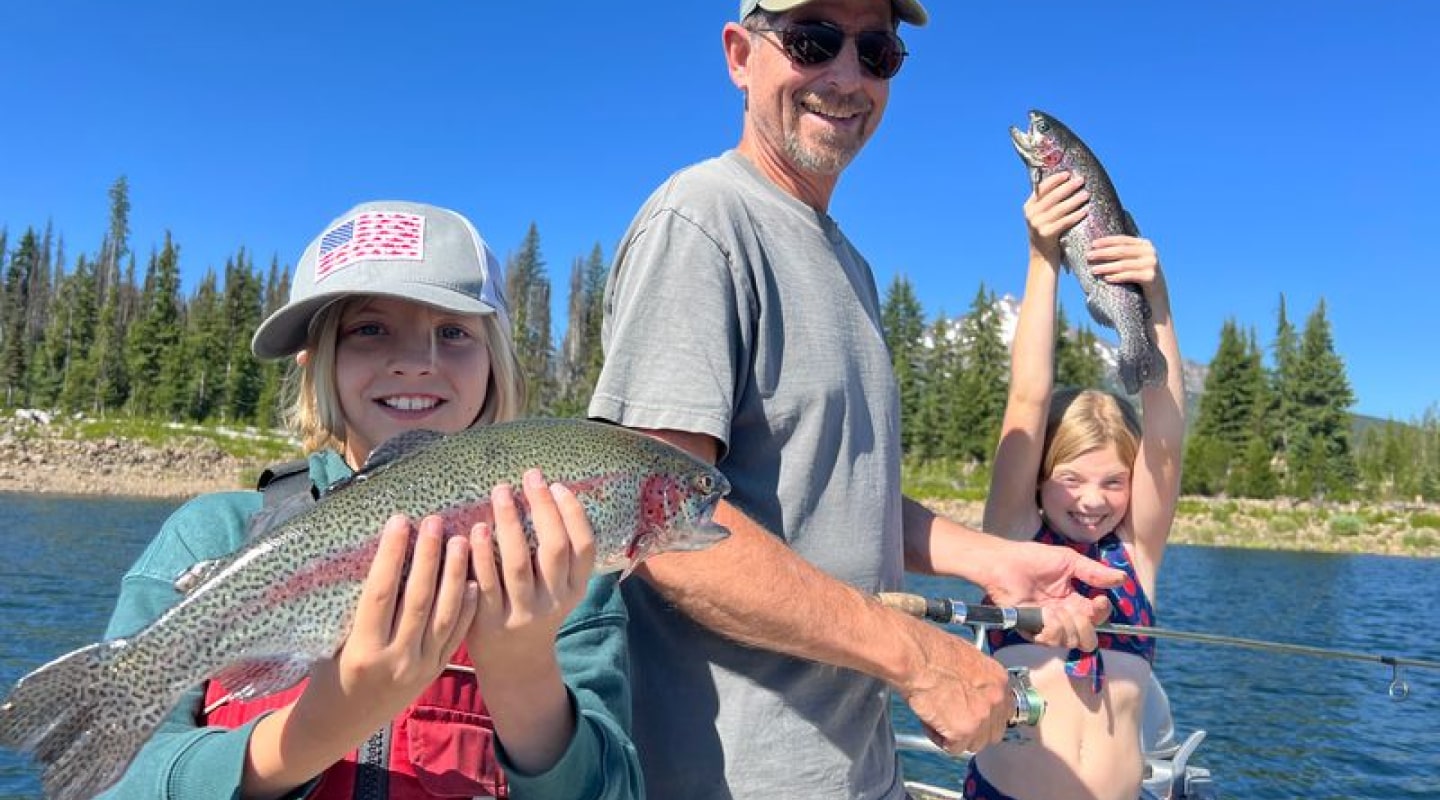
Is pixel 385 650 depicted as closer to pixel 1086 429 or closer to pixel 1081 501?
pixel 1081 501

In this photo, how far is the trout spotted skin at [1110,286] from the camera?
444cm

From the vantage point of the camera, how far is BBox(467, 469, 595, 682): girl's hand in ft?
6.69

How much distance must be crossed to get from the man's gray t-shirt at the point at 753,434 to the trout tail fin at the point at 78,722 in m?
1.26

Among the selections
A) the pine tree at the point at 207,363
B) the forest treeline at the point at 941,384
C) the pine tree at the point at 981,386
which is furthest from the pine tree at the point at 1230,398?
the pine tree at the point at 207,363

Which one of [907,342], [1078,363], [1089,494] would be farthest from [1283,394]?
[1089,494]

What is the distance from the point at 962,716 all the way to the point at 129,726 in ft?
6.80

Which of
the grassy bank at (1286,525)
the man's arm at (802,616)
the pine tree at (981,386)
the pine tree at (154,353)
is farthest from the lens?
the pine tree at (981,386)

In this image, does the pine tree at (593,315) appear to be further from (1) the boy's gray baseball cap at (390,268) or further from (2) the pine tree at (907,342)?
(1) the boy's gray baseball cap at (390,268)

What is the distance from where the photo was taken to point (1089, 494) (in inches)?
187

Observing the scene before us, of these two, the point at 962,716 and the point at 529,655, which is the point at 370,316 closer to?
the point at 529,655

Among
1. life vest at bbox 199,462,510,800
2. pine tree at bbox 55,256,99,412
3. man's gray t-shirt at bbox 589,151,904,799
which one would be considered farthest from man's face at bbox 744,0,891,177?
pine tree at bbox 55,256,99,412

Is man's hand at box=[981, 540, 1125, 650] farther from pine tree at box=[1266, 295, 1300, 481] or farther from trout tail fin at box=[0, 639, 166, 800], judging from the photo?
pine tree at box=[1266, 295, 1300, 481]

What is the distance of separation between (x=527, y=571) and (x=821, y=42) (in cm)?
213

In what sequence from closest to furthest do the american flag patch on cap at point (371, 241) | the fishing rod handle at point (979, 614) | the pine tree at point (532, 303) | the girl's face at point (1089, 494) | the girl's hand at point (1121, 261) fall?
1. the american flag patch on cap at point (371, 241)
2. the fishing rod handle at point (979, 614)
3. the girl's hand at point (1121, 261)
4. the girl's face at point (1089, 494)
5. the pine tree at point (532, 303)
